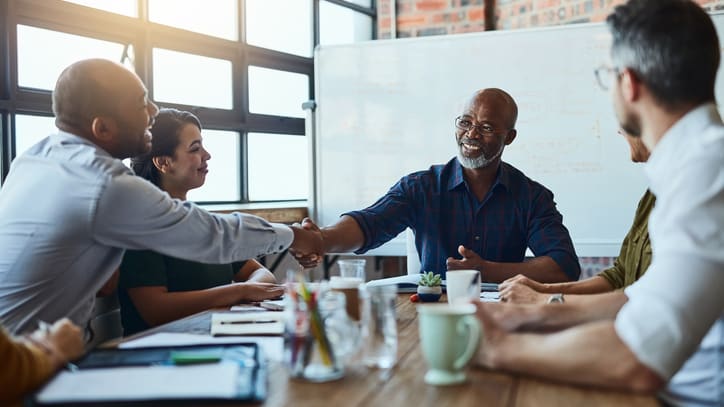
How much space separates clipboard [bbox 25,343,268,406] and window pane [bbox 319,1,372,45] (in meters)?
3.79

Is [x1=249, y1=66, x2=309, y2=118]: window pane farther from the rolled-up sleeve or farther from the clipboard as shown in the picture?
the clipboard

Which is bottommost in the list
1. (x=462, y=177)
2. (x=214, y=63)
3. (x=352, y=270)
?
(x=352, y=270)

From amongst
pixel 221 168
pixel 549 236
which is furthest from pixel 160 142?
pixel 221 168

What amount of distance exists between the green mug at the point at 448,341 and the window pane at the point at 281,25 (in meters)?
3.50

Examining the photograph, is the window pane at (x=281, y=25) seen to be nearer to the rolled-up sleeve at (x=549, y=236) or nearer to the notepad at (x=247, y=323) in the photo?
the rolled-up sleeve at (x=549, y=236)

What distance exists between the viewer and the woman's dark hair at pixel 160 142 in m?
2.31

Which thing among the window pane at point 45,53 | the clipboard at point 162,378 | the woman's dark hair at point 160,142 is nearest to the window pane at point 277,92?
the window pane at point 45,53

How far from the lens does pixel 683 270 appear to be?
39.6 inches

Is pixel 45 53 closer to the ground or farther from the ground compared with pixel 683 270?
farther from the ground

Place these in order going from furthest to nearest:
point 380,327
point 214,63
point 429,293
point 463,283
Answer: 1. point 214,63
2. point 429,293
3. point 463,283
4. point 380,327

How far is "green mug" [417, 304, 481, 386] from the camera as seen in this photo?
1086 millimetres

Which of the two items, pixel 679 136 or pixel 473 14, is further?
pixel 473 14

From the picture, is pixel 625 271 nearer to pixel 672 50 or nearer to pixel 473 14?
pixel 672 50

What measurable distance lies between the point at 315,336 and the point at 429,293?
0.83 m
